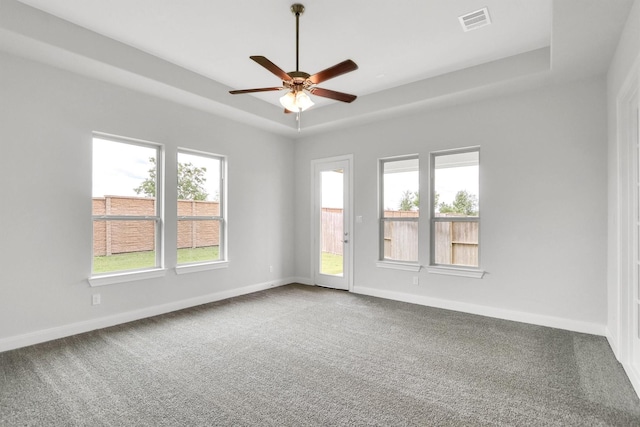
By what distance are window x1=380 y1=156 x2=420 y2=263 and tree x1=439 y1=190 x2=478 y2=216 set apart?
0.49m

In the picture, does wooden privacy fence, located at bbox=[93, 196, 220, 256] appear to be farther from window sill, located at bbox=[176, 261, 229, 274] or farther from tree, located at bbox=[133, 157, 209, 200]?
window sill, located at bbox=[176, 261, 229, 274]

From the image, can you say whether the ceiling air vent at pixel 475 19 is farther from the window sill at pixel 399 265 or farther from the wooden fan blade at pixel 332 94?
the window sill at pixel 399 265

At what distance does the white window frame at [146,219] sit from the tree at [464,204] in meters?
3.90

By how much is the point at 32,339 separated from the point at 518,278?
5284mm

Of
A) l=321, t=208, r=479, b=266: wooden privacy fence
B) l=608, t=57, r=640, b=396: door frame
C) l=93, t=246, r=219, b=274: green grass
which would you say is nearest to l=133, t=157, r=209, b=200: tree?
l=93, t=246, r=219, b=274: green grass

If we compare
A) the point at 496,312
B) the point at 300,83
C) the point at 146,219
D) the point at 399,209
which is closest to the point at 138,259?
the point at 146,219

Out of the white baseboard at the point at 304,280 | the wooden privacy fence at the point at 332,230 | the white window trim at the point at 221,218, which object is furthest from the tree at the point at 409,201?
the white window trim at the point at 221,218

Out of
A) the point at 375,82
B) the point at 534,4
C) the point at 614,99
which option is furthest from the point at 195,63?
the point at 614,99

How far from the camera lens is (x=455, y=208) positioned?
184 inches

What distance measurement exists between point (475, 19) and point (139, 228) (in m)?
4.36

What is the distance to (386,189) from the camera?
5402 millimetres

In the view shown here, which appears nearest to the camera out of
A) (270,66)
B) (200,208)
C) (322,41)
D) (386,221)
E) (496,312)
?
(270,66)

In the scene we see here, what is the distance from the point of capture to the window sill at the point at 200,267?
463 cm

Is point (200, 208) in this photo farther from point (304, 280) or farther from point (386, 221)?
point (386, 221)
